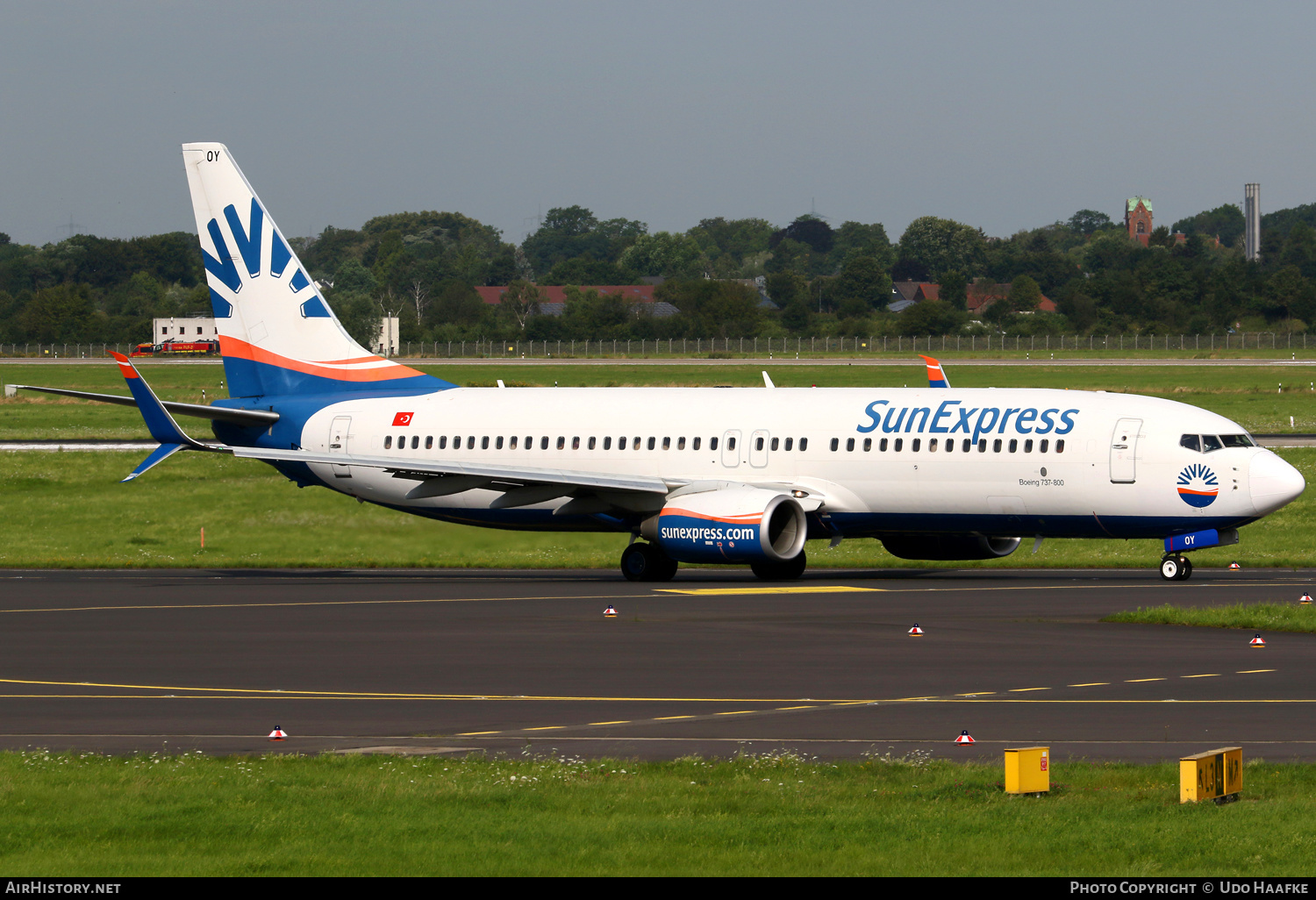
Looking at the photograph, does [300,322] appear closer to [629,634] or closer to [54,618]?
[54,618]

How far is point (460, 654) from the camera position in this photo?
28.0m

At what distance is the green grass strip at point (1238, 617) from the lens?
29.8 meters

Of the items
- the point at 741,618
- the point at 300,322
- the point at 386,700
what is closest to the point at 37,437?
the point at 300,322

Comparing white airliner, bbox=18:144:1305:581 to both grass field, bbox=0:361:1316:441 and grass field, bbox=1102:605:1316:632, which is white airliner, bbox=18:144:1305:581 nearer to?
grass field, bbox=1102:605:1316:632

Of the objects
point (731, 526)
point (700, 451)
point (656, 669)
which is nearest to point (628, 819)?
point (656, 669)

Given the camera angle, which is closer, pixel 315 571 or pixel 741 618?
pixel 741 618

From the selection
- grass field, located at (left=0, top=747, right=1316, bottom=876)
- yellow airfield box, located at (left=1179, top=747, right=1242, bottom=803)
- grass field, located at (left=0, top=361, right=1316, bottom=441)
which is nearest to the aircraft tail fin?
grass field, located at (left=0, top=747, right=1316, bottom=876)

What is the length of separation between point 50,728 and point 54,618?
12906 millimetres

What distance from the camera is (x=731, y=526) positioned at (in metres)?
39.1

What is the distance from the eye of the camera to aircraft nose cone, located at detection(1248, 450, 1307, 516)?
3734 centimetres

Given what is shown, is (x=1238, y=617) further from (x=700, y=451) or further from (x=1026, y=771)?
(x=1026, y=771)

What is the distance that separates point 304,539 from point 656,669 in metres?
22.3

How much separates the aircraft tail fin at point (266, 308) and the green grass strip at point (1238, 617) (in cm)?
2192

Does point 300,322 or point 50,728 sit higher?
point 300,322
